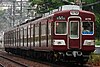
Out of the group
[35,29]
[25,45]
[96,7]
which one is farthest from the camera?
[96,7]

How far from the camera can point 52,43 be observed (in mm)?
21359

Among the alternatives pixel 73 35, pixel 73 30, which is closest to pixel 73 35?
pixel 73 35

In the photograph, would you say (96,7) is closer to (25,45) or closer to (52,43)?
(25,45)

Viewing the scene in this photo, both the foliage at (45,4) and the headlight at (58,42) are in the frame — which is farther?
the foliage at (45,4)

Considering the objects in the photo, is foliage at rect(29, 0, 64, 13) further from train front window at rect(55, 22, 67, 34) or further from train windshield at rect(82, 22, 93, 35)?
Answer: train front window at rect(55, 22, 67, 34)

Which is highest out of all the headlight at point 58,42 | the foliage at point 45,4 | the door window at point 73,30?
the foliage at point 45,4

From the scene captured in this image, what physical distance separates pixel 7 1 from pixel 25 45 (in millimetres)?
46974

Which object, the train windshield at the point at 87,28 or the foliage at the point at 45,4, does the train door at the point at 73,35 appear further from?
the foliage at the point at 45,4

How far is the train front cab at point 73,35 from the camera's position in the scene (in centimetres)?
2092

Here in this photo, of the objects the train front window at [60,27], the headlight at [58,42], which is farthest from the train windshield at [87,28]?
the headlight at [58,42]

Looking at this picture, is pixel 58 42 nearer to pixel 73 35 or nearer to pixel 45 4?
pixel 73 35

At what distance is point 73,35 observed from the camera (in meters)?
21.0

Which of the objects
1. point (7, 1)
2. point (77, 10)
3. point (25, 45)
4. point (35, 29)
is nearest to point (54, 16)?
point (77, 10)

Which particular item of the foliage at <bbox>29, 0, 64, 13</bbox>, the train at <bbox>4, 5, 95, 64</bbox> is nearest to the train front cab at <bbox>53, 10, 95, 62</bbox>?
the train at <bbox>4, 5, 95, 64</bbox>
